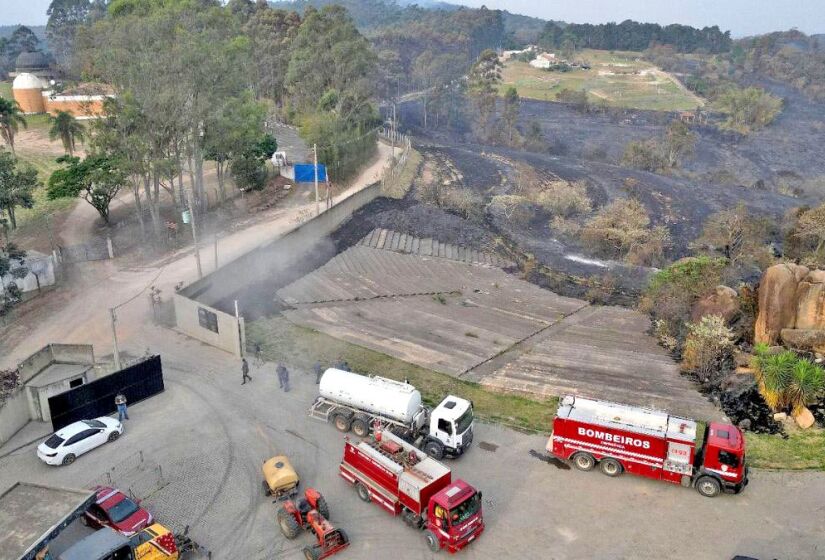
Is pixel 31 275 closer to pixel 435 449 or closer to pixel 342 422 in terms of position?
pixel 342 422

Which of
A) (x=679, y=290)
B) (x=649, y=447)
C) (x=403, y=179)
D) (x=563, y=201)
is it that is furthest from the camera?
(x=403, y=179)

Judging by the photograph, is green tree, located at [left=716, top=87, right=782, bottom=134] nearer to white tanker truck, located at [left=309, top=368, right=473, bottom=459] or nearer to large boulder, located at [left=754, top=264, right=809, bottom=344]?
large boulder, located at [left=754, top=264, right=809, bottom=344]

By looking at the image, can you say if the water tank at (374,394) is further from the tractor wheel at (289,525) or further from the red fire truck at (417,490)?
the tractor wheel at (289,525)

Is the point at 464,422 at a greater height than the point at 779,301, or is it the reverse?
the point at 779,301

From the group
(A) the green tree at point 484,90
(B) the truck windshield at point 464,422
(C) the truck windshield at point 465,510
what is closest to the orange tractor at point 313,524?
(C) the truck windshield at point 465,510

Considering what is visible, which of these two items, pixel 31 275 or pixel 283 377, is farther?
pixel 31 275

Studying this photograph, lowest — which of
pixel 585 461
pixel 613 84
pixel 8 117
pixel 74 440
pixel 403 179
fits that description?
pixel 585 461

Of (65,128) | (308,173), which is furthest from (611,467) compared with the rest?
(65,128)
